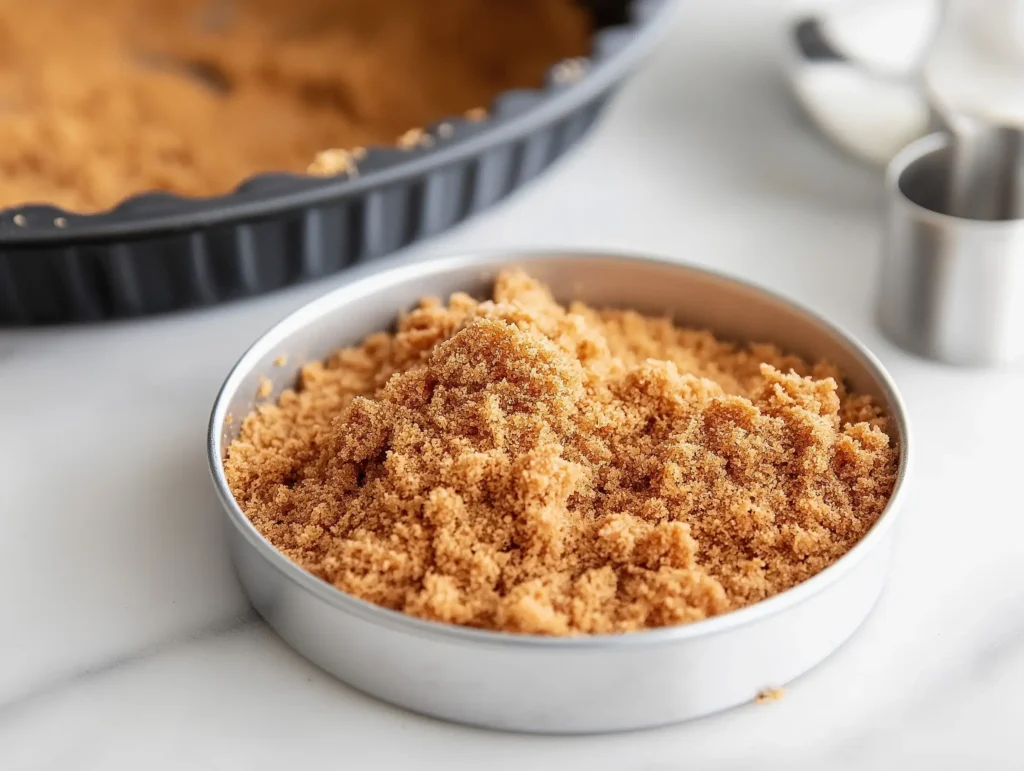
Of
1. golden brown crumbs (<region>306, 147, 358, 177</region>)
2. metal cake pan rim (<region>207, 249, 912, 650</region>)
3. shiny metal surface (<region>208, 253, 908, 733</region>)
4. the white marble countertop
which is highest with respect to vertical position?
golden brown crumbs (<region>306, 147, 358, 177</region>)

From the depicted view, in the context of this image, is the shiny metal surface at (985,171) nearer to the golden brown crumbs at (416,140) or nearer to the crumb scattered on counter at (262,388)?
the golden brown crumbs at (416,140)

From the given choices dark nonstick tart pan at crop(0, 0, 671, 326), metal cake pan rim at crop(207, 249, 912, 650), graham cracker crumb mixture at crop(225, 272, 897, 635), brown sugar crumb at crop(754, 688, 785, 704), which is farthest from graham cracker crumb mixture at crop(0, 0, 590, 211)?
brown sugar crumb at crop(754, 688, 785, 704)

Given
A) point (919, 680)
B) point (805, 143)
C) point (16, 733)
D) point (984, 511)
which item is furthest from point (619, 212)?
point (16, 733)

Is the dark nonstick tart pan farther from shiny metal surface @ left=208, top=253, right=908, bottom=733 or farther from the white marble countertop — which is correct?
shiny metal surface @ left=208, top=253, right=908, bottom=733

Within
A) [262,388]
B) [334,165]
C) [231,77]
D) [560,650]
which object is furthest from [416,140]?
[560,650]

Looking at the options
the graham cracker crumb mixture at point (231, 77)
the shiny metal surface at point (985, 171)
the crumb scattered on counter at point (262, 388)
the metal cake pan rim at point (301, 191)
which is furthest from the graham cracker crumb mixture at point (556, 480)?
the graham cracker crumb mixture at point (231, 77)

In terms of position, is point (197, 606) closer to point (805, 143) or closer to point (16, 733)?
point (16, 733)
